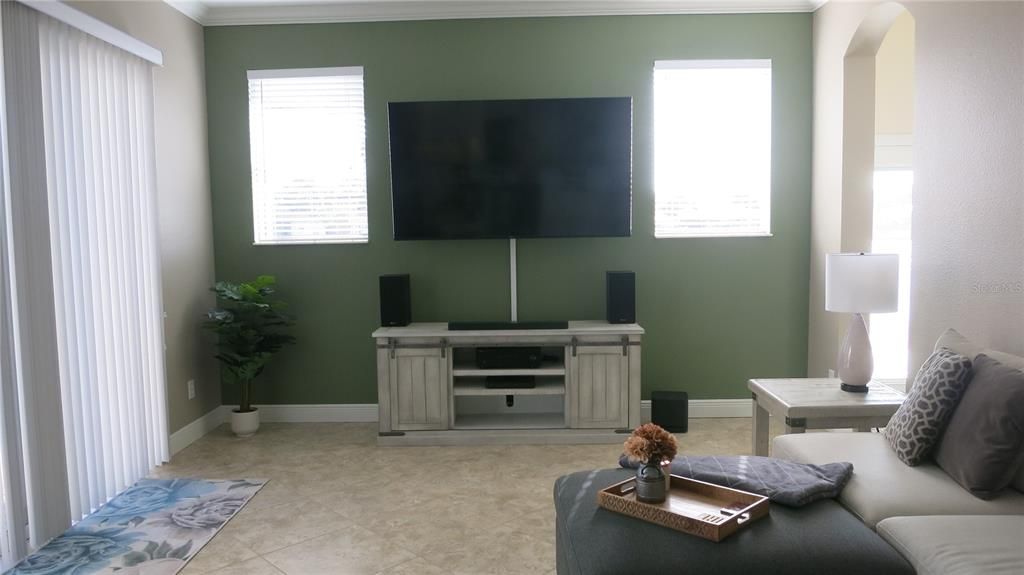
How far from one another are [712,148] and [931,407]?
2643 mm

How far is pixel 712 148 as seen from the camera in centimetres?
456

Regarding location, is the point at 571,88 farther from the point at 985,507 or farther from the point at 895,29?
the point at 985,507

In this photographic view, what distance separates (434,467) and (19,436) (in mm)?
1933

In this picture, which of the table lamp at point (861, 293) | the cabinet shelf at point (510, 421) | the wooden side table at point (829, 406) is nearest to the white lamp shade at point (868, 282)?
the table lamp at point (861, 293)

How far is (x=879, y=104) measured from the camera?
4734mm

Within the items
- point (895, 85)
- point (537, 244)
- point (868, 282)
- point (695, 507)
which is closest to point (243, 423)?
point (537, 244)

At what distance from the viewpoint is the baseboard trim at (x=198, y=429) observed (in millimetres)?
4133

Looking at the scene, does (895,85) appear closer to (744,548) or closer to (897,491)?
(897,491)

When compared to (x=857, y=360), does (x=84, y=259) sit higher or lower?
higher

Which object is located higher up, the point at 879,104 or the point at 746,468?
the point at 879,104

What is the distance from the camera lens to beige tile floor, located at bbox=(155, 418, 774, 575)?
270 cm

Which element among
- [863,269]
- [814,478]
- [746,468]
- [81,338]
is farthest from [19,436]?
[863,269]

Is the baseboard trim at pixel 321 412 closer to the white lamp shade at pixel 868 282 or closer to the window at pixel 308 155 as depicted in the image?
the window at pixel 308 155

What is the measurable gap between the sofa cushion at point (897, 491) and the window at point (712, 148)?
235 centimetres
